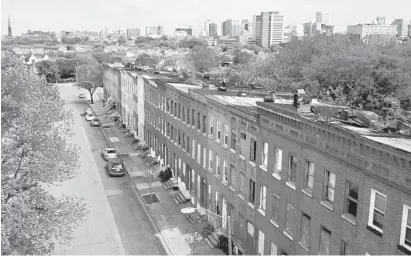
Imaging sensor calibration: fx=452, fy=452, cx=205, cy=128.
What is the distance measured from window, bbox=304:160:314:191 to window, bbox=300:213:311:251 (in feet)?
4.89

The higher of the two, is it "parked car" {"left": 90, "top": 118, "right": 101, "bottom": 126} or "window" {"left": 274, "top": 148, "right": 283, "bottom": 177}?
"window" {"left": 274, "top": 148, "right": 283, "bottom": 177}

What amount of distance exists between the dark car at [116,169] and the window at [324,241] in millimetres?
29723

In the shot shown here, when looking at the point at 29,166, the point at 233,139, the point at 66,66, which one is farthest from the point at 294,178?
the point at 66,66

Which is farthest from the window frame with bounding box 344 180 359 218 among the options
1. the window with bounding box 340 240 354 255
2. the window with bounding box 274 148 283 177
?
the window with bounding box 274 148 283 177

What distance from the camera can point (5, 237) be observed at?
19.8 metres

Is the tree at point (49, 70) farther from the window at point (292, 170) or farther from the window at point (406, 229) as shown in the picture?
the window at point (406, 229)

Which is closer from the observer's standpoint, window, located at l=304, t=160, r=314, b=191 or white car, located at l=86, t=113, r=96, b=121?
window, located at l=304, t=160, r=314, b=191

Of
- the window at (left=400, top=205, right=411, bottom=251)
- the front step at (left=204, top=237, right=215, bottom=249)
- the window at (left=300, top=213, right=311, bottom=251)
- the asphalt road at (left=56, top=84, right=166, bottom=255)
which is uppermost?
the window at (left=400, top=205, right=411, bottom=251)

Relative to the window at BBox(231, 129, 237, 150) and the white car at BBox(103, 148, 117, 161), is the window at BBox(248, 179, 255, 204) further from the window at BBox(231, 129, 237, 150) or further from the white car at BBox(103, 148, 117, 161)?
the white car at BBox(103, 148, 117, 161)

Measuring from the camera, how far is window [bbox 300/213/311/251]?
22.2m

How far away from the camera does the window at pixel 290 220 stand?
2334 cm

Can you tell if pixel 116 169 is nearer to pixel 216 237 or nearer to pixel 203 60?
pixel 216 237

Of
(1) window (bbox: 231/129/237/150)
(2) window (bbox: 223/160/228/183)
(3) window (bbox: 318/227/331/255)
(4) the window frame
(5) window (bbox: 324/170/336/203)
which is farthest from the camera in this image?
(2) window (bbox: 223/160/228/183)

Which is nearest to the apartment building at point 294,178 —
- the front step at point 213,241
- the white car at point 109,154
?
the front step at point 213,241
